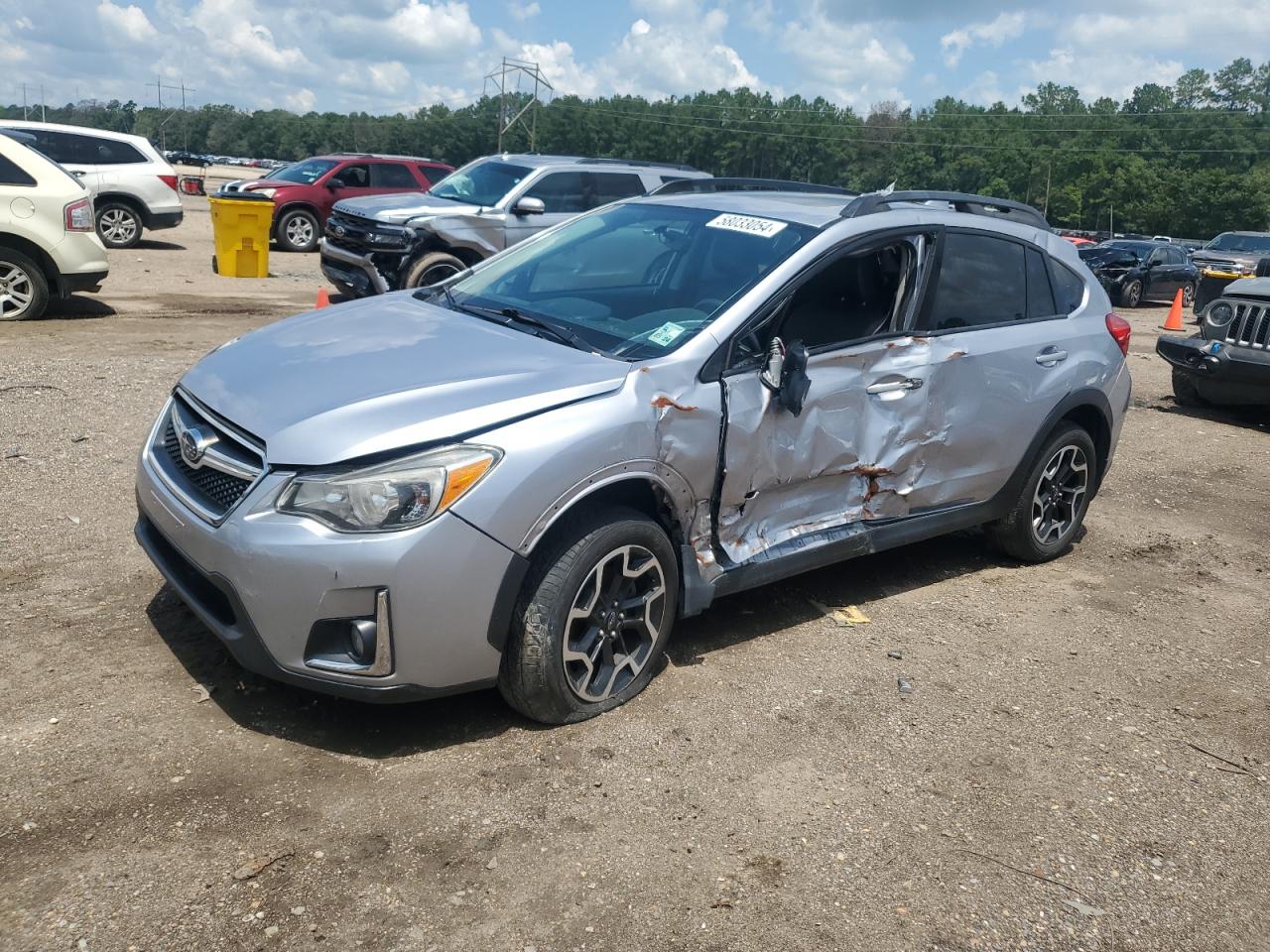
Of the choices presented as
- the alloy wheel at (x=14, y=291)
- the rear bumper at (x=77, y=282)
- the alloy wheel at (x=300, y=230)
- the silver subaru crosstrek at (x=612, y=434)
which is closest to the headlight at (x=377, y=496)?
the silver subaru crosstrek at (x=612, y=434)

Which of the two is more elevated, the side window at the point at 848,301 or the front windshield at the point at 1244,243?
the side window at the point at 848,301

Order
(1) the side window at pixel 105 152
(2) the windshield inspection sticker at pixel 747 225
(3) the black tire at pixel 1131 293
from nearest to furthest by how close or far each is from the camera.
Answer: (2) the windshield inspection sticker at pixel 747 225 → (1) the side window at pixel 105 152 → (3) the black tire at pixel 1131 293

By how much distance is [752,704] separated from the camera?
166 inches

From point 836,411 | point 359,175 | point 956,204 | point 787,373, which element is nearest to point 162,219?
point 359,175

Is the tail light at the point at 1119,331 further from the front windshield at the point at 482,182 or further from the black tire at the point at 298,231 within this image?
the black tire at the point at 298,231

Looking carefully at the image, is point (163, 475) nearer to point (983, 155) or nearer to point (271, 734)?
point (271, 734)

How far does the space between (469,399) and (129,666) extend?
1658mm

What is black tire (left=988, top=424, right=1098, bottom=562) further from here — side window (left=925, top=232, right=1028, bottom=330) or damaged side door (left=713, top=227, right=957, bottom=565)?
damaged side door (left=713, top=227, right=957, bottom=565)

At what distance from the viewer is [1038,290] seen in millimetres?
5719

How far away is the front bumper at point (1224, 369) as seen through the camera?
10.1 meters

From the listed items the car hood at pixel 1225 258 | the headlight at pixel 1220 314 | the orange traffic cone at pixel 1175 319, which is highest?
the headlight at pixel 1220 314

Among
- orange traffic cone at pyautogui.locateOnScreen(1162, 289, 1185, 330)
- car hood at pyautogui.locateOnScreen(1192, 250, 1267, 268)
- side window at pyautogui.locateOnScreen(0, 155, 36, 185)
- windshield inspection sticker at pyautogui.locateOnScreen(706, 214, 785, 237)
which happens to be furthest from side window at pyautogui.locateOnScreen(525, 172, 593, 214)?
car hood at pyautogui.locateOnScreen(1192, 250, 1267, 268)

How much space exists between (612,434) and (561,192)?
9.94 meters

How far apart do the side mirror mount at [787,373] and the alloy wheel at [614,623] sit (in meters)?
0.81
